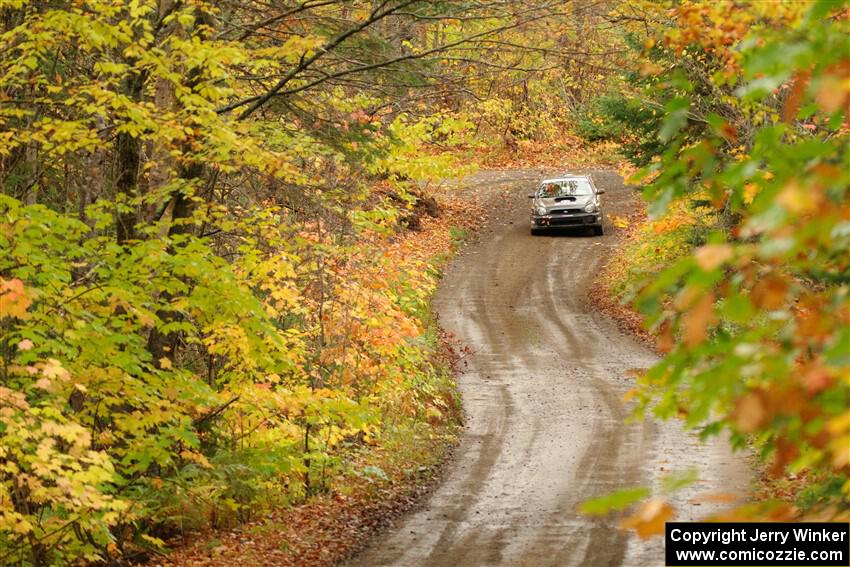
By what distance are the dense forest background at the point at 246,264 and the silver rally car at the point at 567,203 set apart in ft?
52.2

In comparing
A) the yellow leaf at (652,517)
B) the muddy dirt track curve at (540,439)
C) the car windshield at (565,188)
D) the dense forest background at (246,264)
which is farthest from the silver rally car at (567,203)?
the yellow leaf at (652,517)

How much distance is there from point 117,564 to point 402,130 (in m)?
11.1

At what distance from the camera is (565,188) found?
3341 cm

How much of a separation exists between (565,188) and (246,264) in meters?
23.4

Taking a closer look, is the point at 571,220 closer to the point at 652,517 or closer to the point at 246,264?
the point at 246,264

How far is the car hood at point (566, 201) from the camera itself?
33.6m

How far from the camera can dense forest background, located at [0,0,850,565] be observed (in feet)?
10.1

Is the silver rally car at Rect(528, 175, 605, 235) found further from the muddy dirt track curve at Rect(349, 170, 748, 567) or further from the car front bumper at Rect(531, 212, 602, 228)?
the muddy dirt track curve at Rect(349, 170, 748, 567)

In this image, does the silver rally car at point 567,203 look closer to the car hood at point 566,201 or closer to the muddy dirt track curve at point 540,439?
the car hood at point 566,201

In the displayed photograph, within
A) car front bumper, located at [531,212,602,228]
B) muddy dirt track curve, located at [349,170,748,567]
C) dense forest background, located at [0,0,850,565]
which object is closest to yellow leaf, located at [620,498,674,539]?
dense forest background, located at [0,0,850,565]

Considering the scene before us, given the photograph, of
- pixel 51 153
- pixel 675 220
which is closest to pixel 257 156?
pixel 51 153

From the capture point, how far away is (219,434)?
12023 mm

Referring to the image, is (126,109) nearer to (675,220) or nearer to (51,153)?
(51,153)

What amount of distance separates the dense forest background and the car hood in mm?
16149
